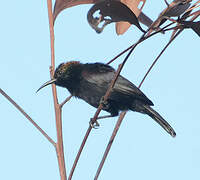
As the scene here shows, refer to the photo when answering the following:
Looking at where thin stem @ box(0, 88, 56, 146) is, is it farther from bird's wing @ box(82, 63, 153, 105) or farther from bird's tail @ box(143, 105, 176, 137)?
bird's wing @ box(82, 63, 153, 105)

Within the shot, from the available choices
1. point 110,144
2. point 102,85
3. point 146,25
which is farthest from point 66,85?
point 110,144

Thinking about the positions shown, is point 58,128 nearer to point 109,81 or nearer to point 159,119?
point 159,119

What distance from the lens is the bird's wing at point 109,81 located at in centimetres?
414

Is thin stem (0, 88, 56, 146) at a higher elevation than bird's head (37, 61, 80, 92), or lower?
lower

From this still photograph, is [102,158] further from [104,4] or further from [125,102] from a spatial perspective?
[125,102]

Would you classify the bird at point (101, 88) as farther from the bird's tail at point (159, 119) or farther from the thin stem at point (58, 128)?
the thin stem at point (58, 128)

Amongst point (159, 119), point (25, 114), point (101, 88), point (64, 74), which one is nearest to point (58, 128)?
point (25, 114)

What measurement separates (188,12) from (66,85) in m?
2.81

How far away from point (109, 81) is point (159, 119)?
71cm

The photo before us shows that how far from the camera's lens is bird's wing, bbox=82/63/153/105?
4145 millimetres

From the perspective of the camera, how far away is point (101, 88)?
4266 millimetres

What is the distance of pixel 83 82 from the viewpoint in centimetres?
448

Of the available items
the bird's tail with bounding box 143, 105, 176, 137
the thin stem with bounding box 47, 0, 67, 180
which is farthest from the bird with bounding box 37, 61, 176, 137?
the thin stem with bounding box 47, 0, 67, 180

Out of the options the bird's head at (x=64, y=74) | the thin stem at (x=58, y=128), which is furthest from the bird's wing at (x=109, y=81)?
the thin stem at (x=58, y=128)
